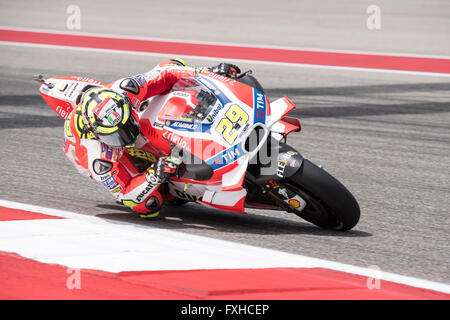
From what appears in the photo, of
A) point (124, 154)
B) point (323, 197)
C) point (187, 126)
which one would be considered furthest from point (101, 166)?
point (323, 197)

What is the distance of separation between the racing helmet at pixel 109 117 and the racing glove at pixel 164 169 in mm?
283

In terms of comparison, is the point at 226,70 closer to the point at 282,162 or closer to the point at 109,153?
the point at 282,162

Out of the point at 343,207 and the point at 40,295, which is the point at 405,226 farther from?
the point at 40,295

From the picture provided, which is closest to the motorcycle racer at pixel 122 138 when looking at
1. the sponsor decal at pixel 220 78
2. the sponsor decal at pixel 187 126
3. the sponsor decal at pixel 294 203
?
the sponsor decal at pixel 220 78

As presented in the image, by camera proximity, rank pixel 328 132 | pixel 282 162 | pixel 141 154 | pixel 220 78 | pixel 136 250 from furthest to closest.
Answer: pixel 328 132 → pixel 141 154 → pixel 220 78 → pixel 282 162 → pixel 136 250

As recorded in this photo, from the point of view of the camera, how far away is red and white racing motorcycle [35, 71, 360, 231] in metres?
5.18

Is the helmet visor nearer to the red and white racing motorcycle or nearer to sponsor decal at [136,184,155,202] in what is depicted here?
the red and white racing motorcycle

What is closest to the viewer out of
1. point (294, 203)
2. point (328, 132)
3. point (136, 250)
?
point (136, 250)

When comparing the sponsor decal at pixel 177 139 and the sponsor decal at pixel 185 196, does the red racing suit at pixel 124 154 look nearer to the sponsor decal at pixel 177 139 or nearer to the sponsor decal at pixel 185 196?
the sponsor decal at pixel 185 196

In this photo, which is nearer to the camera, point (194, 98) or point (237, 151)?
point (237, 151)

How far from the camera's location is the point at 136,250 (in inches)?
186

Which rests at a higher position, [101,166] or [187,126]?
[187,126]

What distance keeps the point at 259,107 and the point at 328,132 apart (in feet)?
13.9

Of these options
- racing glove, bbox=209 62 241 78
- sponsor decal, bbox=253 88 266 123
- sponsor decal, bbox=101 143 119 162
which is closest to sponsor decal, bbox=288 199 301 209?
sponsor decal, bbox=253 88 266 123
